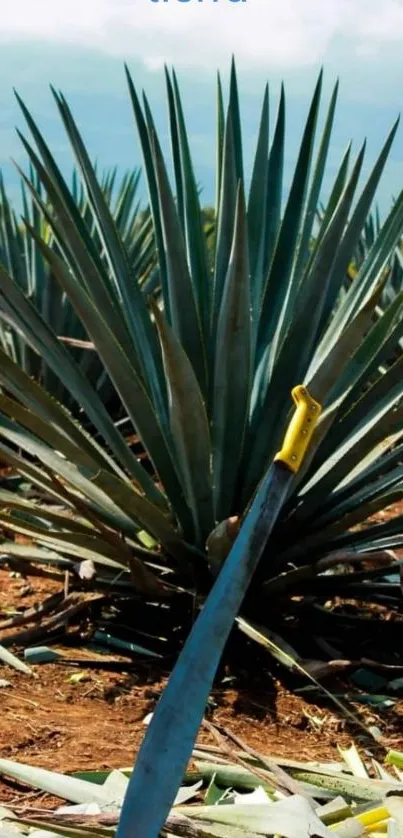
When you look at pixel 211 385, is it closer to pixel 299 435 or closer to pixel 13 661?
pixel 13 661

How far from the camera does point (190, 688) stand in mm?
1217

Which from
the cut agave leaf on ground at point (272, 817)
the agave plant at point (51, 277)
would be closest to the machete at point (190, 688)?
the cut agave leaf on ground at point (272, 817)

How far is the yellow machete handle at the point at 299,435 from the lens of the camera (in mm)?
1264

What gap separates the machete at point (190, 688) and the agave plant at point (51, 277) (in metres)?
3.80

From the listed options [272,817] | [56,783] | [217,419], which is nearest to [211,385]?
[217,419]

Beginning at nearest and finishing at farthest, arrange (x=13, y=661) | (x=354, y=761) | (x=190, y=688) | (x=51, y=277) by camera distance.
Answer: (x=190, y=688)
(x=354, y=761)
(x=13, y=661)
(x=51, y=277)

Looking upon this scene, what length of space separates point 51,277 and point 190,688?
4687 mm

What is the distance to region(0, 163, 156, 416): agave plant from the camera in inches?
227

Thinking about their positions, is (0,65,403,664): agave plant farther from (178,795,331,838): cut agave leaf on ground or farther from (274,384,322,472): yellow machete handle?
(274,384,322,472): yellow machete handle

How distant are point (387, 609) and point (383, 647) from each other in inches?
18.9

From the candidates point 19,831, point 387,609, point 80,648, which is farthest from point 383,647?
point 19,831

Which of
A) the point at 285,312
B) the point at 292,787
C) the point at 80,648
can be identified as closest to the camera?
the point at 292,787

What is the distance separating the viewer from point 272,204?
3.72 m

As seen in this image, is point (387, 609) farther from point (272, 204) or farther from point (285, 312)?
point (272, 204)
